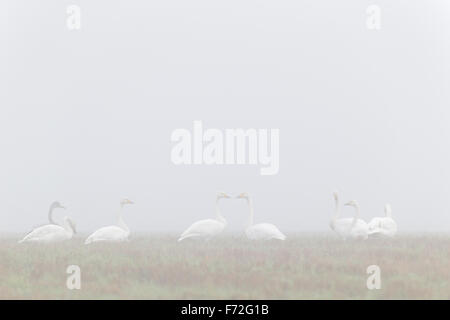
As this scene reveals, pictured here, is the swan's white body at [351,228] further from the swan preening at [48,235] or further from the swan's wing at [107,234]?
the swan preening at [48,235]

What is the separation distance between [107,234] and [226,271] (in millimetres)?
6830

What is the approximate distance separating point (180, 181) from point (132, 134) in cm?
1889

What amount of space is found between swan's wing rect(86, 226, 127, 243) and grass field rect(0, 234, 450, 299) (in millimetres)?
1012

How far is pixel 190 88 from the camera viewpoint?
94438 mm

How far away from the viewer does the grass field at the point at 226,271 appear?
39.2 ft

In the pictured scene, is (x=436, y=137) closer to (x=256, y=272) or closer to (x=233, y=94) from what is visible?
(x=233, y=94)

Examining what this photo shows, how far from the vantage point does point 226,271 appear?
13352 millimetres

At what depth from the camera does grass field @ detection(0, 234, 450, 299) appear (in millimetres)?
11961

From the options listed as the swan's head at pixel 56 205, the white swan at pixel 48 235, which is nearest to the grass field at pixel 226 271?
the white swan at pixel 48 235

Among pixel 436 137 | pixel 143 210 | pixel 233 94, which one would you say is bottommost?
pixel 143 210

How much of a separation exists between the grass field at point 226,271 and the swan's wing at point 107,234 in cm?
101

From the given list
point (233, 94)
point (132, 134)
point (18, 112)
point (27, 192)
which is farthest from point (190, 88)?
point (27, 192)

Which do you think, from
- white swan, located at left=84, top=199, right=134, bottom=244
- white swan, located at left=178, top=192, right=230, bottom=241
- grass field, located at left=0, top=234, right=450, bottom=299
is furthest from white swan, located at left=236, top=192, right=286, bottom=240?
white swan, located at left=84, top=199, right=134, bottom=244

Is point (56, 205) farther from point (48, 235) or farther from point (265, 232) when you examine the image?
point (265, 232)
